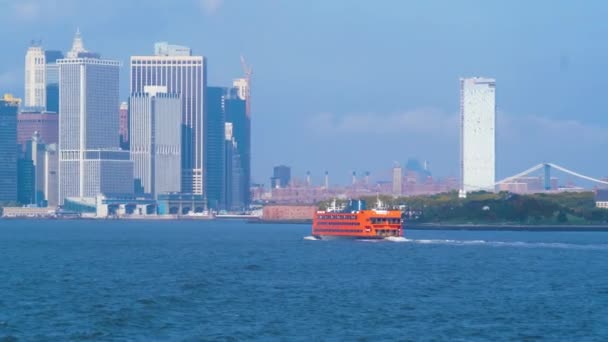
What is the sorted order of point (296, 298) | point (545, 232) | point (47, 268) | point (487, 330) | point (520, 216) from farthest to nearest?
point (520, 216)
point (545, 232)
point (47, 268)
point (296, 298)
point (487, 330)

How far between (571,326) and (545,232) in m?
102

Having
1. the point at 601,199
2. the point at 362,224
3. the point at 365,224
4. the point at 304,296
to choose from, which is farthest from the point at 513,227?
the point at 304,296

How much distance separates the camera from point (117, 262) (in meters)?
69.5

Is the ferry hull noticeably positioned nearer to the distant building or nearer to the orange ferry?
the orange ferry

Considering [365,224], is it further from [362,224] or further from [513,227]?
[513,227]

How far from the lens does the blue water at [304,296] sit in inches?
1521

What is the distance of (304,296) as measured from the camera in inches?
1908

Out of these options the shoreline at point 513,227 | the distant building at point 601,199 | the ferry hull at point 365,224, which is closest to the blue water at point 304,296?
the ferry hull at point 365,224

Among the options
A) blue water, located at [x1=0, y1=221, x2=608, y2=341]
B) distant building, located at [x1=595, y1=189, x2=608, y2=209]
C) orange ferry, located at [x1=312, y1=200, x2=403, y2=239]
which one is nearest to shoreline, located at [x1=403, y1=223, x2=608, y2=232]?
distant building, located at [x1=595, y1=189, x2=608, y2=209]

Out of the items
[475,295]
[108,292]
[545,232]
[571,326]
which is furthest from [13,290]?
[545,232]

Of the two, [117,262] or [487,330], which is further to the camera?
[117,262]

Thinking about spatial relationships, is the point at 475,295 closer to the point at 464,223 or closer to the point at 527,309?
the point at 527,309

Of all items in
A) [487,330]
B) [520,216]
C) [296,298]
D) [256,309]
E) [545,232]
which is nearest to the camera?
[487,330]

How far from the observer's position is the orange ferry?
318ft
